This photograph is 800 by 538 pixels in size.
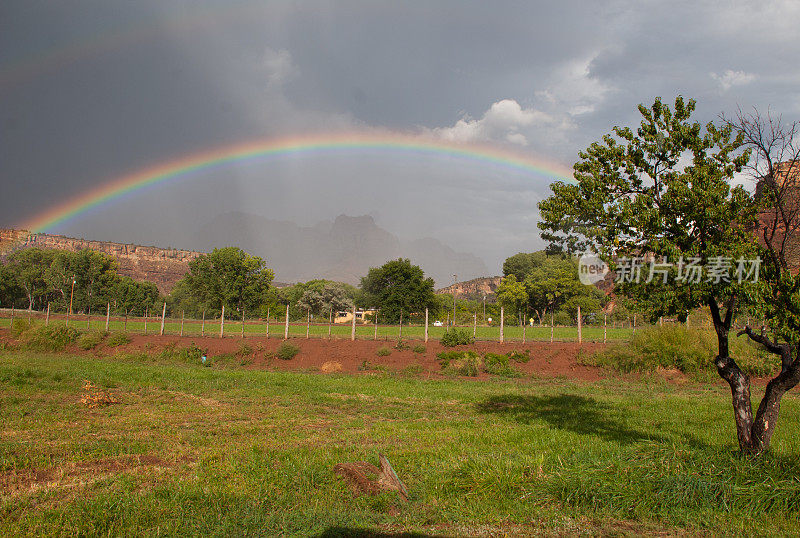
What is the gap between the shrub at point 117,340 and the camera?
35.6 metres

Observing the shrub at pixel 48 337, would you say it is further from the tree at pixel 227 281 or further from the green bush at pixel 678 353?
the tree at pixel 227 281

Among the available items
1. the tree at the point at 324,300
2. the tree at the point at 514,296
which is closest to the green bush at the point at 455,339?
the tree at the point at 324,300

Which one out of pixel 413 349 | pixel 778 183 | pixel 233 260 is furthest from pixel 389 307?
pixel 778 183

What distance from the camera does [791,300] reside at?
733 cm

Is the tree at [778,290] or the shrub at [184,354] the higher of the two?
the tree at [778,290]

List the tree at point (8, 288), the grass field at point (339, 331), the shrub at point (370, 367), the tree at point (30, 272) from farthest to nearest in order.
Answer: the tree at point (30, 272) → the tree at point (8, 288) → the grass field at point (339, 331) → the shrub at point (370, 367)

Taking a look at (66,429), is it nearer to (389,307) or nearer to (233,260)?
(389,307)

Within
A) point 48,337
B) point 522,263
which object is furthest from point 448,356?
point 522,263

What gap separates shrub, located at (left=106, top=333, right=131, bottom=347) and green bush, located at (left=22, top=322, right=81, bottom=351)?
257 centimetres

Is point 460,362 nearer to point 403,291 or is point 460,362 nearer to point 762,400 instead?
point 762,400

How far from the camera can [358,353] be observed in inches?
1232

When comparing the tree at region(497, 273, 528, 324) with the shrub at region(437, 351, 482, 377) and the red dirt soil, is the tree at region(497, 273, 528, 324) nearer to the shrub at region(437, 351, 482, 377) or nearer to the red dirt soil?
the red dirt soil

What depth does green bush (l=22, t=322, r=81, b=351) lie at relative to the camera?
34.1 m

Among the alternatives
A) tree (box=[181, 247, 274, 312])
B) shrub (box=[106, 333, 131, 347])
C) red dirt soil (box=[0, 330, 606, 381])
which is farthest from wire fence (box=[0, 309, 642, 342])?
tree (box=[181, 247, 274, 312])
